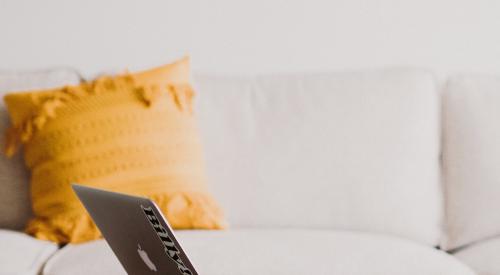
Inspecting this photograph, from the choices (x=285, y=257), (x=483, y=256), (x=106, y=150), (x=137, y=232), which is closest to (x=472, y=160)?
(x=483, y=256)

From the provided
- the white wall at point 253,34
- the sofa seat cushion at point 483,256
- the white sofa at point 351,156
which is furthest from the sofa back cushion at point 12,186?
the sofa seat cushion at point 483,256

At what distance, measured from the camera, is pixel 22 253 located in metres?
1.67

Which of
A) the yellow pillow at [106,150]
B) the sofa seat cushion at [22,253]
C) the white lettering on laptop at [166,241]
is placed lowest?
the sofa seat cushion at [22,253]

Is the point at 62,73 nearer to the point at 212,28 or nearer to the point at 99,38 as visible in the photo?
the point at 99,38

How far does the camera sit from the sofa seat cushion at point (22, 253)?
1.59 meters

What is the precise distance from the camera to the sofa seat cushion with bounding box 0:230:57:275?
159cm

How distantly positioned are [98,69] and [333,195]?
33.8 inches

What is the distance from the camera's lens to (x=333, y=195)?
2.01m

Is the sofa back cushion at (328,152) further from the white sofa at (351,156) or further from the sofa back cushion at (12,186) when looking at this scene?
the sofa back cushion at (12,186)

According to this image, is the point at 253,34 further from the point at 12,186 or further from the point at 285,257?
the point at 285,257

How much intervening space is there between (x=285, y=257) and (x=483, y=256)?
54cm

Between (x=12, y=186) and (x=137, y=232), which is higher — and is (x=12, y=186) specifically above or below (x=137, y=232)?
below

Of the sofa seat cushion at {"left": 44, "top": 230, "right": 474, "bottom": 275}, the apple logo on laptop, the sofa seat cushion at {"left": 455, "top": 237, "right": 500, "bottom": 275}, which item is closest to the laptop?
the apple logo on laptop

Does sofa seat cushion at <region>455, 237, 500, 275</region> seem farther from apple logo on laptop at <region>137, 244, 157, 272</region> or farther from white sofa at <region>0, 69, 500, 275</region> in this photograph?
apple logo on laptop at <region>137, 244, 157, 272</region>
